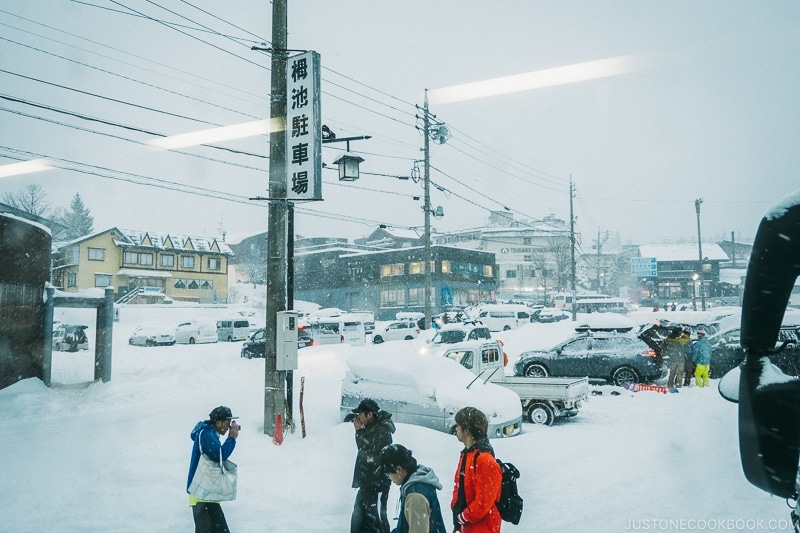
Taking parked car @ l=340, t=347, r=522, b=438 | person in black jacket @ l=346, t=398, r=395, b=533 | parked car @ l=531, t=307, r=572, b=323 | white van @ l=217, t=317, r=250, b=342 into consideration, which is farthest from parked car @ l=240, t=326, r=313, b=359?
parked car @ l=531, t=307, r=572, b=323

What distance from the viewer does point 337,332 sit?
28.3 meters

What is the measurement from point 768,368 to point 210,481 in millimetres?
4393

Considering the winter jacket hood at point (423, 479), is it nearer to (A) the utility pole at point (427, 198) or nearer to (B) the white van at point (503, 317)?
(A) the utility pole at point (427, 198)

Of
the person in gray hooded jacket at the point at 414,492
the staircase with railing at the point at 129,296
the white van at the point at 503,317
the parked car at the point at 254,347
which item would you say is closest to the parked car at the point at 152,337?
the parked car at the point at 254,347

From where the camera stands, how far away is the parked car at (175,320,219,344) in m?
34.6

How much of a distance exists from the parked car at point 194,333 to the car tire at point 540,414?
2850cm

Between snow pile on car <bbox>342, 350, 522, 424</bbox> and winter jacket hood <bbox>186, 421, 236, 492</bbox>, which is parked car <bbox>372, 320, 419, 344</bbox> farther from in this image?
winter jacket hood <bbox>186, 421, 236, 492</bbox>

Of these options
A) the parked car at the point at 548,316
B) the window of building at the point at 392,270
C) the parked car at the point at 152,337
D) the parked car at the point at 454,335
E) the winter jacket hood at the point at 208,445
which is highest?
the window of building at the point at 392,270

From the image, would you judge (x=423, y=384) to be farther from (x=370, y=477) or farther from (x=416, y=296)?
(x=416, y=296)

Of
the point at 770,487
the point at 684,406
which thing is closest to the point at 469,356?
the point at 684,406

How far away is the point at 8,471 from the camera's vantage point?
328 inches

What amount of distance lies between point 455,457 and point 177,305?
47745mm

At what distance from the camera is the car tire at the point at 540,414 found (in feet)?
35.8

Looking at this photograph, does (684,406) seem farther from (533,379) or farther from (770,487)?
(770,487)
